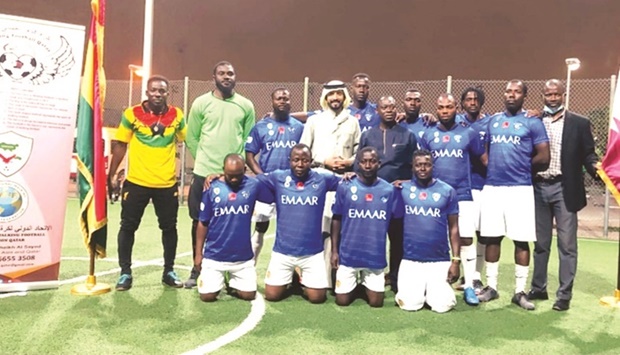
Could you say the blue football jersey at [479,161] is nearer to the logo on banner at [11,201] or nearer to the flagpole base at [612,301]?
the flagpole base at [612,301]

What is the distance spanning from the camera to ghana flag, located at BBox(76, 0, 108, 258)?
202 inches

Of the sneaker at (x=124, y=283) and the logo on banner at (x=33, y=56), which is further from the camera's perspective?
the sneaker at (x=124, y=283)

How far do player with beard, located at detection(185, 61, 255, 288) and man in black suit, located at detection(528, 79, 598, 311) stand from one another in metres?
3.07

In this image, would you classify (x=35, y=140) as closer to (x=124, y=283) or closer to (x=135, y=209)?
(x=135, y=209)

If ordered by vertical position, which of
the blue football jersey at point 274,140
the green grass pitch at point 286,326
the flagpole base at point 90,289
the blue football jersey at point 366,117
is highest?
the blue football jersey at point 366,117

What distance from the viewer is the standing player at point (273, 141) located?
222 inches

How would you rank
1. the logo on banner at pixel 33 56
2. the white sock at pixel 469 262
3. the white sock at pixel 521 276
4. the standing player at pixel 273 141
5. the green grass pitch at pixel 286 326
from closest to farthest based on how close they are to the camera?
1. the green grass pitch at pixel 286 326
2. the logo on banner at pixel 33 56
3. the white sock at pixel 521 276
4. the white sock at pixel 469 262
5. the standing player at pixel 273 141

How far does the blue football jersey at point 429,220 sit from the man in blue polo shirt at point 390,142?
38 cm

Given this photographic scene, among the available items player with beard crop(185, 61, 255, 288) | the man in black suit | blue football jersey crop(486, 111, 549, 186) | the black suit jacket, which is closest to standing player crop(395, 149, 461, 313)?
blue football jersey crop(486, 111, 549, 186)

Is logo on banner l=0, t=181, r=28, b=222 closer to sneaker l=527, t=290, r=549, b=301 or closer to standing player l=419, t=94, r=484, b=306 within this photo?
standing player l=419, t=94, r=484, b=306

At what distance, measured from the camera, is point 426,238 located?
503cm

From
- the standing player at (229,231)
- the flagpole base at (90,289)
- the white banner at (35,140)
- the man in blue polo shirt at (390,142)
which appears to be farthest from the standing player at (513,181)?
the white banner at (35,140)

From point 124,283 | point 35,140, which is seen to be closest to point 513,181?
point 124,283

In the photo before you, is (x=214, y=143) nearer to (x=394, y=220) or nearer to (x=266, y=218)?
(x=266, y=218)
